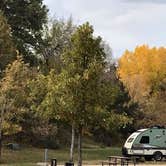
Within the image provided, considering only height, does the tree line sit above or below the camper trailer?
above

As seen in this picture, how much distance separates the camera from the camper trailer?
5147 cm

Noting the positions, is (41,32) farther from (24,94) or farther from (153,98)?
(24,94)

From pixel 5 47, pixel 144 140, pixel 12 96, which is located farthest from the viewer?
pixel 5 47

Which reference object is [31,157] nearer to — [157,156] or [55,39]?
[157,156]

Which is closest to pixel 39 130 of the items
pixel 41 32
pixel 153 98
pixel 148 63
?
pixel 41 32

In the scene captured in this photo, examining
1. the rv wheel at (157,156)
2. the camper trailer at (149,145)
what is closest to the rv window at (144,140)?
the camper trailer at (149,145)

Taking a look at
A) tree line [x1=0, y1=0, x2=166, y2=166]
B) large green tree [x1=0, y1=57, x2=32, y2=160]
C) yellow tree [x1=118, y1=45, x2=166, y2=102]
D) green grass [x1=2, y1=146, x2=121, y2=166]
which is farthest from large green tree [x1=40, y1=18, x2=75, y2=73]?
large green tree [x1=0, y1=57, x2=32, y2=160]

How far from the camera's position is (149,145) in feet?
169

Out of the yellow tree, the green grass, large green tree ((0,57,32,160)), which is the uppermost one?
the yellow tree

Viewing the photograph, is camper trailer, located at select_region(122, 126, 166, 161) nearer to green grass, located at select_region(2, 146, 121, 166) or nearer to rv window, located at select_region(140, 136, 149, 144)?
rv window, located at select_region(140, 136, 149, 144)

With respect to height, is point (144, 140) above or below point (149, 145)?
above

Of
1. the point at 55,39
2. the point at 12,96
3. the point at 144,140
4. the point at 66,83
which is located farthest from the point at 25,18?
the point at 66,83

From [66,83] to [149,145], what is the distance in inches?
944

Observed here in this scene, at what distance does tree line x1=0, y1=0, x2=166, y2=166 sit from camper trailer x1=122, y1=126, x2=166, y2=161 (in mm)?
2073
